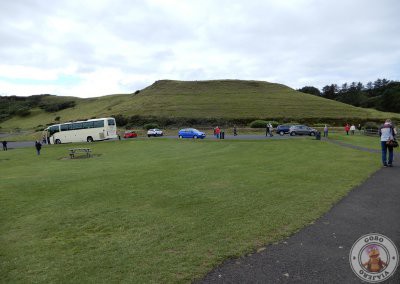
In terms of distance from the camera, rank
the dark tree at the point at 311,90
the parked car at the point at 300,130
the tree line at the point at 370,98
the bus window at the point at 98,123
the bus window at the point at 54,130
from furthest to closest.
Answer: the dark tree at the point at 311,90 < the tree line at the point at 370,98 < the bus window at the point at 54,130 < the bus window at the point at 98,123 < the parked car at the point at 300,130

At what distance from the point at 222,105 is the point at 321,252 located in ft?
294

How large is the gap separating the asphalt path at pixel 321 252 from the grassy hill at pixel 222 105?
72.1 meters

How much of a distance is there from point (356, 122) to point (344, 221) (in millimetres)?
75645

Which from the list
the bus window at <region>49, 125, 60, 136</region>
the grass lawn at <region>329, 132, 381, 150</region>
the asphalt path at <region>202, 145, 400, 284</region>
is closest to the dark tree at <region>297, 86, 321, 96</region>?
the grass lawn at <region>329, 132, 381, 150</region>

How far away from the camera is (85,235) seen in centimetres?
722

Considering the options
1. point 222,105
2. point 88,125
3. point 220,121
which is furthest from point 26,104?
point 88,125

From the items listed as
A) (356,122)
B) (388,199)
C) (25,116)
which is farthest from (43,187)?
(25,116)

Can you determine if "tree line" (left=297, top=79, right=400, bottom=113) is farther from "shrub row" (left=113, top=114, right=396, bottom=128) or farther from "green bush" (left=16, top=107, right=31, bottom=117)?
"green bush" (left=16, top=107, right=31, bottom=117)

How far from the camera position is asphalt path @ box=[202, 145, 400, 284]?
5027 millimetres

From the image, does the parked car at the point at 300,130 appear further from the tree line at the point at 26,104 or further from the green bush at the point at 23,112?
the green bush at the point at 23,112

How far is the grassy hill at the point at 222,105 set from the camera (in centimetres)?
8356

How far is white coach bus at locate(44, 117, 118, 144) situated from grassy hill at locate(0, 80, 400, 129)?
32407 mm

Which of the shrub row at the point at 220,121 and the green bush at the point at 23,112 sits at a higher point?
the green bush at the point at 23,112

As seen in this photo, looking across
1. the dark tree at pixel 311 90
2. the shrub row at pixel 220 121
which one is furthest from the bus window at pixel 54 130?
the dark tree at pixel 311 90
